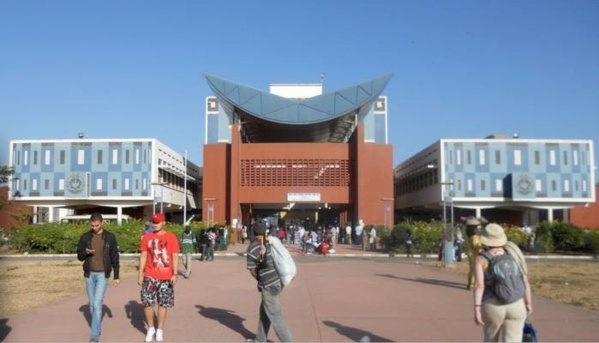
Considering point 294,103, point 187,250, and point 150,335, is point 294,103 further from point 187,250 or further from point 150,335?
point 150,335

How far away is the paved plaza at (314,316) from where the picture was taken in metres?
7.91

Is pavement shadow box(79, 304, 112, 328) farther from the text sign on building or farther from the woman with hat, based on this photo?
the text sign on building

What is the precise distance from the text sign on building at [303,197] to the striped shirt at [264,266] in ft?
147

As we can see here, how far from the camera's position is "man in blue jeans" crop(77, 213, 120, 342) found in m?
7.48

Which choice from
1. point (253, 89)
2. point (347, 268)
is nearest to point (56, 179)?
point (253, 89)

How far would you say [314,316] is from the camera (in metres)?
9.47

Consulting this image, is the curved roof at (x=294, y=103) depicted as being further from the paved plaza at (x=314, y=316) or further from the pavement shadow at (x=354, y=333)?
the pavement shadow at (x=354, y=333)

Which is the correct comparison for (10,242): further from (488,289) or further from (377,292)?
(488,289)

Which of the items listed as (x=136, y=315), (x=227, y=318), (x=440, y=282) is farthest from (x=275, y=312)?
(x=440, y=282)

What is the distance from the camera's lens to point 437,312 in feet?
32.9

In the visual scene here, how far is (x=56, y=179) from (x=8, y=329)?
52677mm

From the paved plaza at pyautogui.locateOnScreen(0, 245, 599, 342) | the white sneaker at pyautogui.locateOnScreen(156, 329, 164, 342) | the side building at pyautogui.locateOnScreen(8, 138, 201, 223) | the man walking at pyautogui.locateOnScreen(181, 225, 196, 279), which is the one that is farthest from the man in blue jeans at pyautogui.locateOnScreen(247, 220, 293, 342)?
the side building at pyautogui.locateOnScreen(8, 138, 201, 223)

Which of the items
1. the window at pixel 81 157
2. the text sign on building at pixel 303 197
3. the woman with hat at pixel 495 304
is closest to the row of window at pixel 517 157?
the text sign on building at pixel 303 197

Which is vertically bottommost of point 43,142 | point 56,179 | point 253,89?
point 56,179
